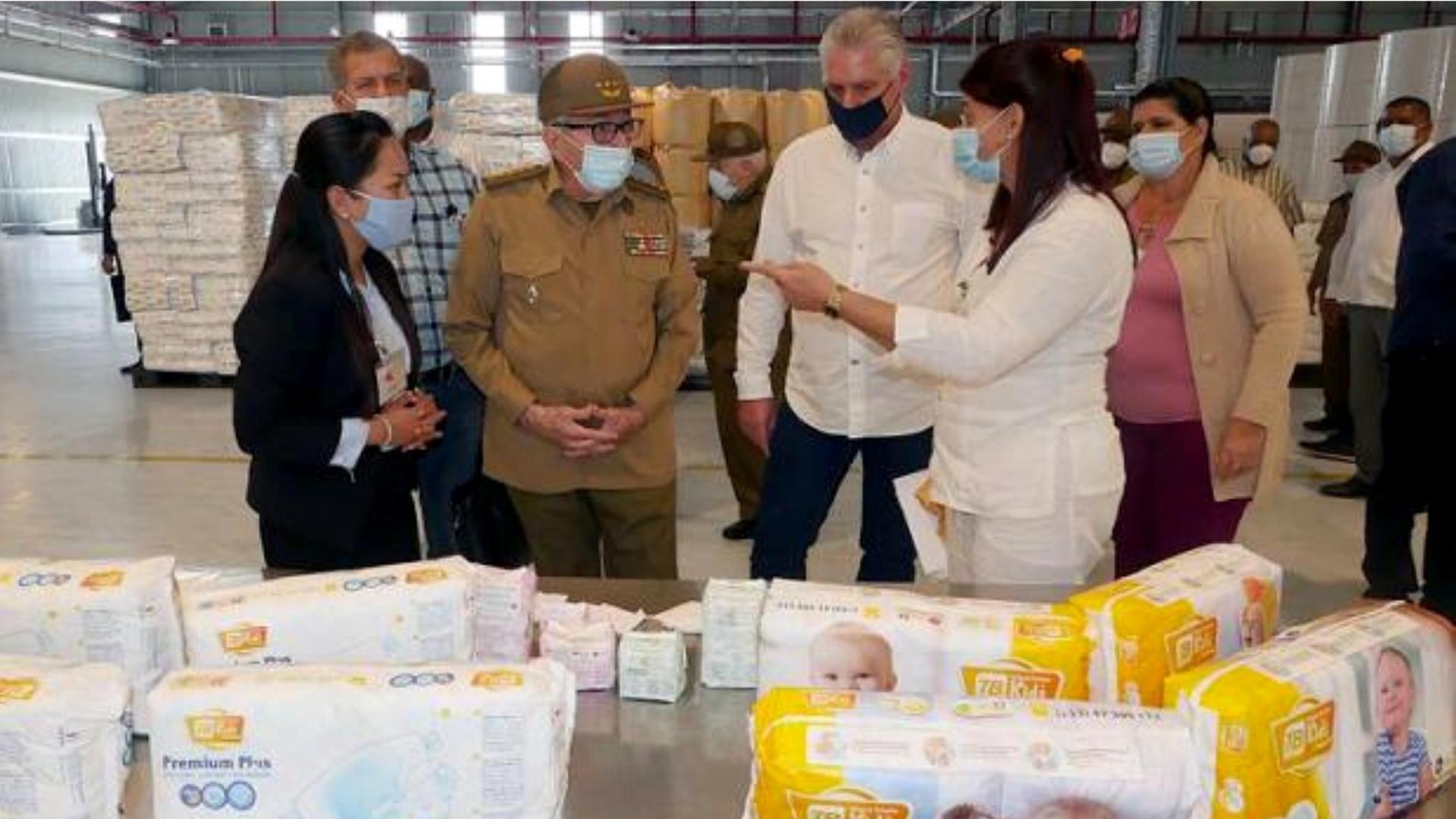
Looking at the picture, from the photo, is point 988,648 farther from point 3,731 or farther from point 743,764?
point 3,731

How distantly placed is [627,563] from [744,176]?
2428mm

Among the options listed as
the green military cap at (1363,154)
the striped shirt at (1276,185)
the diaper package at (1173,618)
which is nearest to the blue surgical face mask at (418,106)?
the diaper package at (1173,618)

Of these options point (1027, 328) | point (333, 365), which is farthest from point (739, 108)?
point (1027, 328)

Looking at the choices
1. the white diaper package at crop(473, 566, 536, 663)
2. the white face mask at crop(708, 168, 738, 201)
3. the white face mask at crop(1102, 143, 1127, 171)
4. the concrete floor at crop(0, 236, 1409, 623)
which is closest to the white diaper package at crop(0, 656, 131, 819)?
the white diaper package at crop(473, 566, 536, 663)

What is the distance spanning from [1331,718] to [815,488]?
4.67 feet

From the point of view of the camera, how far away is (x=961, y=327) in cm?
155

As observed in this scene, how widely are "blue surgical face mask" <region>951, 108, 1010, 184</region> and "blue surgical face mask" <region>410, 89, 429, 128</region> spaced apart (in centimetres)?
161

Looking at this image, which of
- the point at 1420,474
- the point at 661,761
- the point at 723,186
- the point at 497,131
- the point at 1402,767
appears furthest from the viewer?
the point at 497,131

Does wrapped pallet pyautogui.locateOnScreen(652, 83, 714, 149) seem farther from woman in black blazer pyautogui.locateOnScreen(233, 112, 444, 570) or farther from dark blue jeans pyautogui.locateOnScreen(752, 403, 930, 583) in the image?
woman in black blazer pyautogui.locateOnScreen(233, 112, 444, 570)

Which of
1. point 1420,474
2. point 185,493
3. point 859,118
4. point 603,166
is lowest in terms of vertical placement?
point 185,493

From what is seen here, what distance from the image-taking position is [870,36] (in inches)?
86.2

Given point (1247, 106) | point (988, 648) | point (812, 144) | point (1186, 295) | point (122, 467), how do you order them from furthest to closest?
point (1247, 106)
point (122, 467)
point (812, 144)
point (1186, 295)
point (988, 648)

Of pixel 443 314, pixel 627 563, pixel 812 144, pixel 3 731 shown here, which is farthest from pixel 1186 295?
pixel 3 731

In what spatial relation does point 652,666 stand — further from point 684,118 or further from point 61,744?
point 684,118
